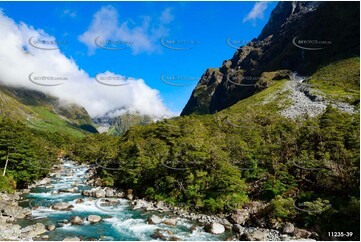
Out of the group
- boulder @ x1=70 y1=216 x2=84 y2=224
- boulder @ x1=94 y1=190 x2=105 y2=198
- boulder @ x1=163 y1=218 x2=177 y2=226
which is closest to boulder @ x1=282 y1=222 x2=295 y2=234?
boulder @ x1=163 y1=218 x2=177 y2=226

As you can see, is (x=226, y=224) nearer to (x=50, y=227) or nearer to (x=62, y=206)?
(x=50, y=227)

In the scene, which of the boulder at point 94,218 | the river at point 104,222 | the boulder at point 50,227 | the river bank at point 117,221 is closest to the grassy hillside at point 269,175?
the river bank at point 117,221

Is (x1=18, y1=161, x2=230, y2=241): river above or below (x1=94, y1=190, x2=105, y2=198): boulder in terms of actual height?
below

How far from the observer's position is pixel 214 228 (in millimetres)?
35938

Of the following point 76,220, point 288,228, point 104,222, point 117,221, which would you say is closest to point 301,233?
point 288,228

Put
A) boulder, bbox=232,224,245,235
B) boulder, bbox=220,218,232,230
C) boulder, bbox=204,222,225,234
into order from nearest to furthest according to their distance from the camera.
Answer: boulder, bbox=232,224,245,235
boulder, bbox=204,222,225,234
boulder, bbox=220,218,232,230

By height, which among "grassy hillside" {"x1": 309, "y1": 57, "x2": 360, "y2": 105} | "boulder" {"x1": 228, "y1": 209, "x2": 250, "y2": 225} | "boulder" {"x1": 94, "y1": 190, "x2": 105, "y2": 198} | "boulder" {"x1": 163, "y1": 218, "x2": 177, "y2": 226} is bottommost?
"boulder" {"x1": 163, "y1": 218, "x2": 177, "y2": 226}

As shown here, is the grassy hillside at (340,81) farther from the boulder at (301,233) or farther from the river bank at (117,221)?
the river bank at (117,221)

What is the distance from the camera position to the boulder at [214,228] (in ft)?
117

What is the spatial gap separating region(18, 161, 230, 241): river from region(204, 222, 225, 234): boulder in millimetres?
612

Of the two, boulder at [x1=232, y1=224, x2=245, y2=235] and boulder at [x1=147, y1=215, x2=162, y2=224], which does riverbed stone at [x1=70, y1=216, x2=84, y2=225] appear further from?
boulder at [x1=232, y1=224, x2=245, y2=235]

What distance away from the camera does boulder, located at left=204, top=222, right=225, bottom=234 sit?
117ft

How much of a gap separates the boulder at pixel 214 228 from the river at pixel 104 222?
61 cm

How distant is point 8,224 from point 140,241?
1666 cm
